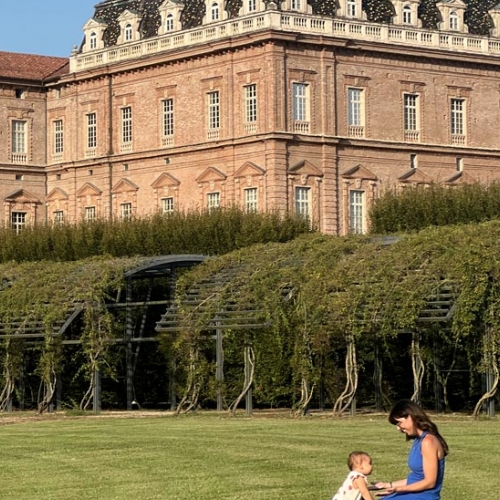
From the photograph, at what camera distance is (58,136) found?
85.8 meters

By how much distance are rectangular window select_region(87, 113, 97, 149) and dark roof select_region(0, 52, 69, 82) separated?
439 centimetres

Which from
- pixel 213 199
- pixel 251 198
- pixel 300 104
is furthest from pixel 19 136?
pixel 300 104

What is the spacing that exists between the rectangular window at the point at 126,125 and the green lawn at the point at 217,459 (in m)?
44.7

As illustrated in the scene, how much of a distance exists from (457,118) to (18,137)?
21662 millimetres

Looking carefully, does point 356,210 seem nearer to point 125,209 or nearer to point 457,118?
point 457,118

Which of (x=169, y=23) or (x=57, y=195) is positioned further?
(x=57, y=195)

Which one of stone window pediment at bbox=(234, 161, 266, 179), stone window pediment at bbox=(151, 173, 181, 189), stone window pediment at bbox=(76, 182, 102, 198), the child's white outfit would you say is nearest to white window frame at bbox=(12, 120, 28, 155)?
stone window pediment at bbox=(76, 182, 102, 198)

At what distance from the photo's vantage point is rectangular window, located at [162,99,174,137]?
7788 centimetres

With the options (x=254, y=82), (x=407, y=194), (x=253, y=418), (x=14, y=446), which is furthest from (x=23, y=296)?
(x=254, y=82)

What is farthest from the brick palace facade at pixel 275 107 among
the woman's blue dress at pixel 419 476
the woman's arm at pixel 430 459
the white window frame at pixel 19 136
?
the woman's arm at pixel 430 459

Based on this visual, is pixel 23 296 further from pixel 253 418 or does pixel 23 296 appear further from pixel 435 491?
pixel 435 491

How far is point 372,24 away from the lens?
75.1m

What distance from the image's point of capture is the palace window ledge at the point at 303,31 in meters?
72.6

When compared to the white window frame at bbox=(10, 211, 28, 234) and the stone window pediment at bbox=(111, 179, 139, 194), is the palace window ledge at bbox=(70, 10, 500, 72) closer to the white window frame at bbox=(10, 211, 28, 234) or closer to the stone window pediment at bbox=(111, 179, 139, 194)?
the stone window pediment at bbox=(111, 179, 139, 194)
